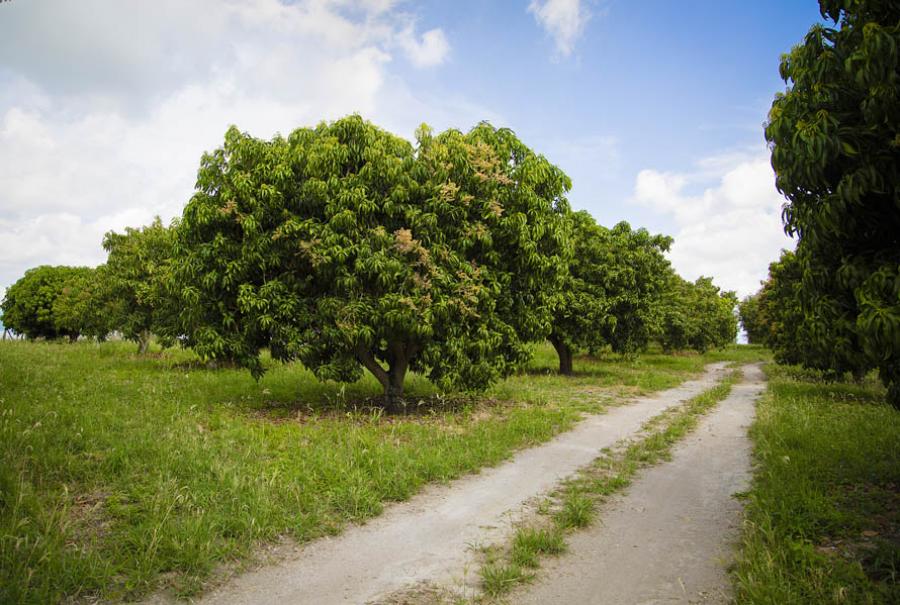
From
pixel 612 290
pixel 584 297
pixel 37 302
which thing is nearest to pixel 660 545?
pixel 584 297

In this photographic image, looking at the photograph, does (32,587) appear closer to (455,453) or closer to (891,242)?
(455,453)

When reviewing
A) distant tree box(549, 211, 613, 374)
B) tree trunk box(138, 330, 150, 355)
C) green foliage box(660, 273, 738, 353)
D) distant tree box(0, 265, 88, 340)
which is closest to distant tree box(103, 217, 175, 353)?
tree trunk box(138, 330, 150, 355)

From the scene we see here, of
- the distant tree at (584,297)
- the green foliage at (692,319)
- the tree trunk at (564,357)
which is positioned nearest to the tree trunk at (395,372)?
the distant tree at (584,297)

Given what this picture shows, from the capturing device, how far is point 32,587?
4227 millimetres

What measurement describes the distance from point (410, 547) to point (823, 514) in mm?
4782

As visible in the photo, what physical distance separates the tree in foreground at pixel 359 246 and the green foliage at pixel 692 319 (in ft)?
76.3

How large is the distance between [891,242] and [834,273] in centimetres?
57

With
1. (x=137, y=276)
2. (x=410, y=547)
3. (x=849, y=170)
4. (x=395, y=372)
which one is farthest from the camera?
(x=137, y=276)

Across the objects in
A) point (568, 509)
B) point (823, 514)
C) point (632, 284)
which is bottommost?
point (568, 509)

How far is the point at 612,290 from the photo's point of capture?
22953mm

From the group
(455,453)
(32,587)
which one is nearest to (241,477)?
(32,587)

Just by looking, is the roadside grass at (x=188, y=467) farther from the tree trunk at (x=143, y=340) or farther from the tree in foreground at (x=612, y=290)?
the tree in foreground at (x=612, y=290)

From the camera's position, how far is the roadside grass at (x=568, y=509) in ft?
15.3

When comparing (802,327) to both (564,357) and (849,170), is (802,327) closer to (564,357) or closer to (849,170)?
(849,170)
